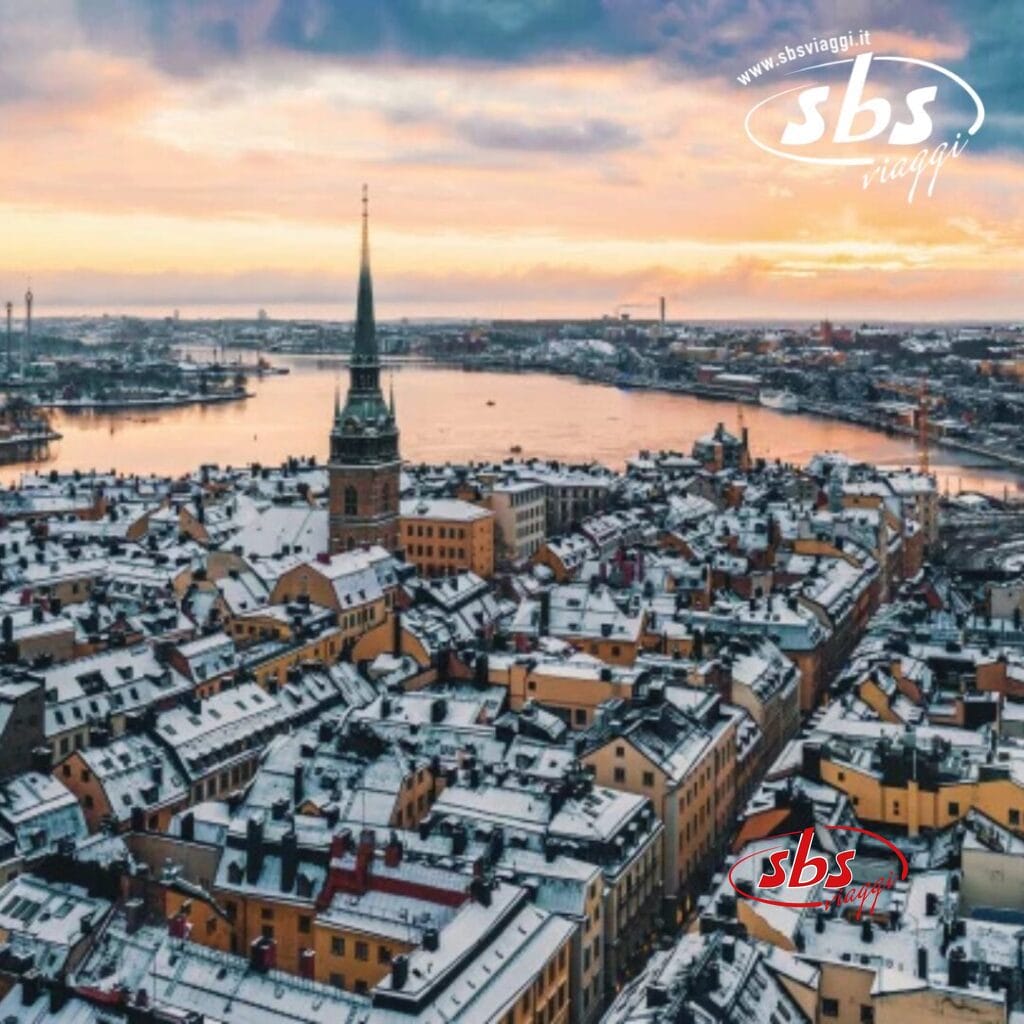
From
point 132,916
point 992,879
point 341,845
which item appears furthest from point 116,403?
point 992,879

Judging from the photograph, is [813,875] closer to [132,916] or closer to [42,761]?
[132,916]

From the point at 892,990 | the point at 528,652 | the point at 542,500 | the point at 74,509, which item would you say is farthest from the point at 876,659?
the point at 74,509

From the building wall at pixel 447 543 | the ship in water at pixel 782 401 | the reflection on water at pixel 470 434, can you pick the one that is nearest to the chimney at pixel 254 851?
the building wall at pixel 447 543

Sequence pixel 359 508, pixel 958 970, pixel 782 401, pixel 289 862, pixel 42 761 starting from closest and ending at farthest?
pixel 958 970 < pixel 289 862 < pixel 42 761 < pixel 359 508 < pixel 782 401

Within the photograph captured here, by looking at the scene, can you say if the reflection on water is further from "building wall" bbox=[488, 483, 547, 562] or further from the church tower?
the church tower

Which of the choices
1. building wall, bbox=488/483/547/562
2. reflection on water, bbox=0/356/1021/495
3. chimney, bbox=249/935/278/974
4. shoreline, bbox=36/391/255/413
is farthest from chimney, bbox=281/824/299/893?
shoreline, bbox=36/391/255/413

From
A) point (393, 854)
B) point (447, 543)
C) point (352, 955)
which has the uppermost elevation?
point (393, 854)
